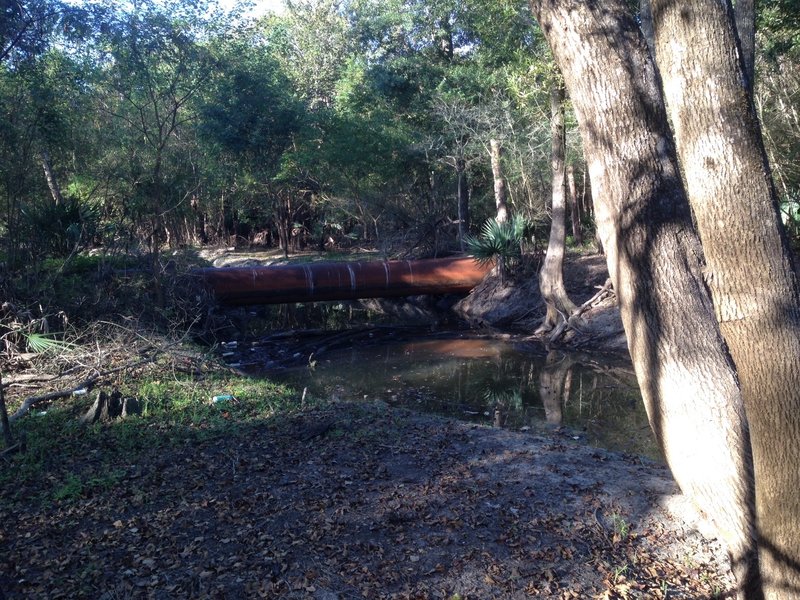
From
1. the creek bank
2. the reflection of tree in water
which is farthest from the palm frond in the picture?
the creek bank

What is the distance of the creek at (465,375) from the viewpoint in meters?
9.70

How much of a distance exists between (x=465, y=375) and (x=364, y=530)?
8.07 meters

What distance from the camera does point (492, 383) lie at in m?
12.3

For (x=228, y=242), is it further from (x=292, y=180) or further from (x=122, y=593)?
(x=122, y=593)

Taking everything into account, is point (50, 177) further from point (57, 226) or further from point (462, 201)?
point (462, 201)

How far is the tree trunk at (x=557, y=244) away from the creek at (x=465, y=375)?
3.07ft

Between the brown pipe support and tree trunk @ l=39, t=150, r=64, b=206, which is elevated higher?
tree trunk @ l=39, t=150, r=64, b=206

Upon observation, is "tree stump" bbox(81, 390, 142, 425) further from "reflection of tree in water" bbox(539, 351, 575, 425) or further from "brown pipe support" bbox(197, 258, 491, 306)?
"brown pipe support" bbox(197, 258, 491, 306)

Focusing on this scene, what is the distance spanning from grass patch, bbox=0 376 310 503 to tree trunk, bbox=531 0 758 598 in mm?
4320

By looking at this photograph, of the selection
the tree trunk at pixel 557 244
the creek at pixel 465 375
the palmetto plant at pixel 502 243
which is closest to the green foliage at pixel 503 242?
the palmetto plant at pixel 502 243

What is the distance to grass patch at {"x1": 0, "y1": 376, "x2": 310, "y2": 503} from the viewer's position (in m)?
5.78

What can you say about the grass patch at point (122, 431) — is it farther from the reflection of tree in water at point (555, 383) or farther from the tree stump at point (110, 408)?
the reflection of tree in water at point (555, 383)

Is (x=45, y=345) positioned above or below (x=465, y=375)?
above

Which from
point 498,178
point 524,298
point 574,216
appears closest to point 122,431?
point 524,298
